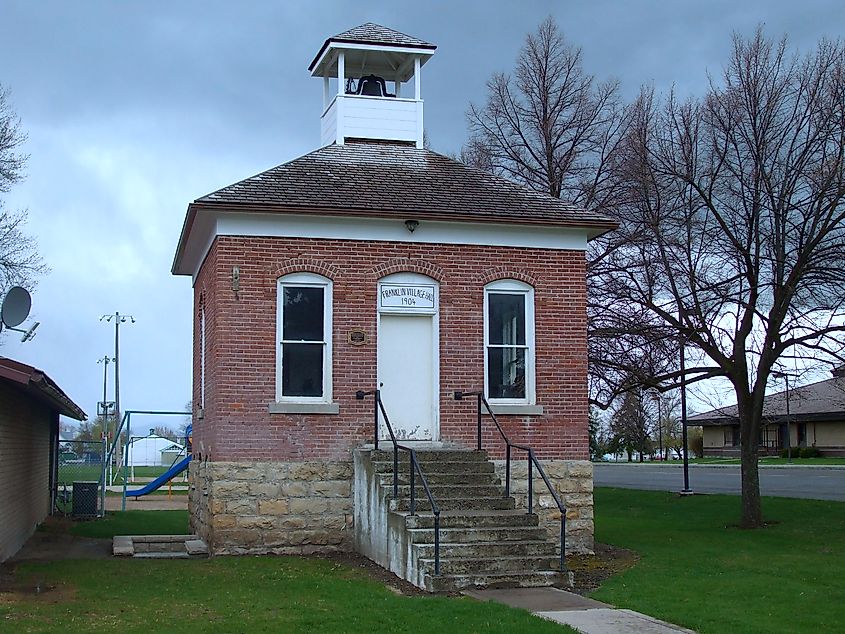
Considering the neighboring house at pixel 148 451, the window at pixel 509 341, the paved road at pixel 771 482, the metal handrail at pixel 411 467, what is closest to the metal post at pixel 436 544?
the metal handrail at pixel 411 467

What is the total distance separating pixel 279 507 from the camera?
16656 mm

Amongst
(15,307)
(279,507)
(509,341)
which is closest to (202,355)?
(15,307)

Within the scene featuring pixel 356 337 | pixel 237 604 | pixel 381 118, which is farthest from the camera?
pixel 381 118

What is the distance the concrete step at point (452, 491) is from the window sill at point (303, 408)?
227cm

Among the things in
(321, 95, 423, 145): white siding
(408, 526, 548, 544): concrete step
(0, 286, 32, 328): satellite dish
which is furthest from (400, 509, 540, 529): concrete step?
(321, 95, 423, 145): white siding

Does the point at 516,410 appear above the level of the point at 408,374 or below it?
below

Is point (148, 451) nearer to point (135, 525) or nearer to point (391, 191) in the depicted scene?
point (135, 525)

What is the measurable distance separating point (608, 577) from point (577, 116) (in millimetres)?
17041

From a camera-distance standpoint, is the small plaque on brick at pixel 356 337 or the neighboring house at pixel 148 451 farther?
the neighboring house at pixel 148 451

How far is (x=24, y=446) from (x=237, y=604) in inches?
400

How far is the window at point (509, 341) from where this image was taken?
1792 cm

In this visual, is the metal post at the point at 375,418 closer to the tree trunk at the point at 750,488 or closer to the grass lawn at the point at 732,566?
the grass lawn at the point at 732,566

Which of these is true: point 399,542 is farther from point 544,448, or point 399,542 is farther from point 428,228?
point 428,228

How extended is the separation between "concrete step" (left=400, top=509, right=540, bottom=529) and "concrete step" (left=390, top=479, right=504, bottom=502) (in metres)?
0.53
